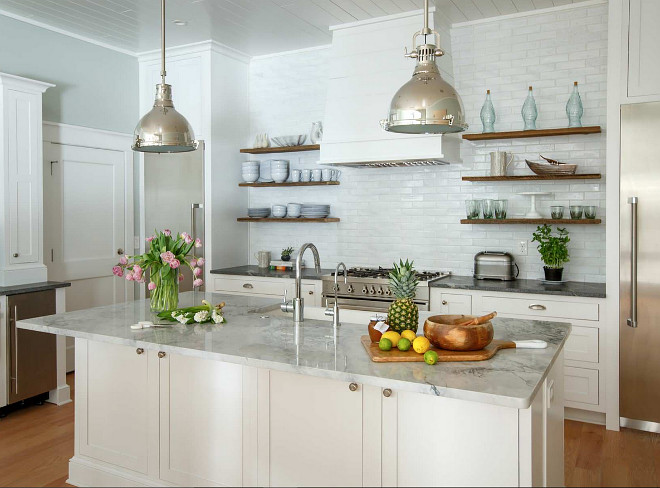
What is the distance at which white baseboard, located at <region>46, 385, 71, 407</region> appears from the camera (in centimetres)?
479

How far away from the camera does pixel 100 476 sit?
3.22 metres

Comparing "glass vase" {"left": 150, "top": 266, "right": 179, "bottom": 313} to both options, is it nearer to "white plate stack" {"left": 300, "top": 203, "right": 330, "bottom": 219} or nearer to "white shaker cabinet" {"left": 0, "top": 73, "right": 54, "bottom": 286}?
"white shaker cabinet" {"left": 0, "top": 73, "right": 54, "bottom": 286}

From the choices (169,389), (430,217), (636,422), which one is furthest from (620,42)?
(169,389)

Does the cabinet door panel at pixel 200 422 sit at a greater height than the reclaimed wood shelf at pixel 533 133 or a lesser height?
lesser

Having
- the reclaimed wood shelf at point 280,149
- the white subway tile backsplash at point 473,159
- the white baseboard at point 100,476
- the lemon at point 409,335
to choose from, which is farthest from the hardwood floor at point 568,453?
the reclaimed wood shelf at point 280,149

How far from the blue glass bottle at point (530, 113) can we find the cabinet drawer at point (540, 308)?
1461mm

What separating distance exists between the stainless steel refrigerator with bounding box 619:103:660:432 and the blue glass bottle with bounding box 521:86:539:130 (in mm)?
805

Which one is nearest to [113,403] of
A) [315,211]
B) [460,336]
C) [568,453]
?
[460,336]

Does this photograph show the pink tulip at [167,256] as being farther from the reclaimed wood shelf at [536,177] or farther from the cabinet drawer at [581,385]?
the cabinet drawer at [581,385]

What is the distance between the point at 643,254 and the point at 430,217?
1924 mm

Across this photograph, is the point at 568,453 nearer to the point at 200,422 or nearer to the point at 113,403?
the point at 200,422

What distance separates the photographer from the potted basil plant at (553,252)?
15.5ft

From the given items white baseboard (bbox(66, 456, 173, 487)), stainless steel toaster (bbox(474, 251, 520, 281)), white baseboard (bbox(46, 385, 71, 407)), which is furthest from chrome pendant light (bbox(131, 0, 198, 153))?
stainless steel toaster (bbox(474, 251, 520, 281))

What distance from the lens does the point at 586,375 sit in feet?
14.3
